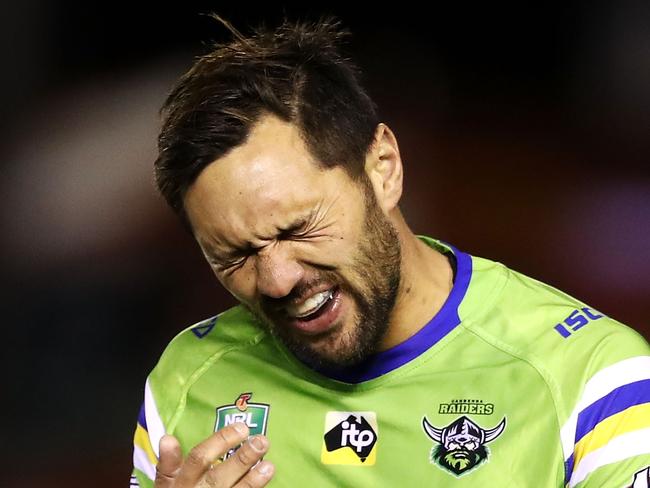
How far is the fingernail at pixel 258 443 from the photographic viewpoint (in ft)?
4.40

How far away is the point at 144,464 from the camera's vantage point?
1.73 meters

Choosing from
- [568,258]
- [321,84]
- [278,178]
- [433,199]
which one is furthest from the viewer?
[433,199]

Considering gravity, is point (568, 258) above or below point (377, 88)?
below

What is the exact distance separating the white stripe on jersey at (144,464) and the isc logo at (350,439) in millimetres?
283

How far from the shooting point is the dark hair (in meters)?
1.47

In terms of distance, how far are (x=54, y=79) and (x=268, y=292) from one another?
203 cm

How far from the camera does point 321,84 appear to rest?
158 centimetres

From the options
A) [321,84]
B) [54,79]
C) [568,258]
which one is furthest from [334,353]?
[54,79]

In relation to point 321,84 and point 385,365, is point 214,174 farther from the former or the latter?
point 385,365

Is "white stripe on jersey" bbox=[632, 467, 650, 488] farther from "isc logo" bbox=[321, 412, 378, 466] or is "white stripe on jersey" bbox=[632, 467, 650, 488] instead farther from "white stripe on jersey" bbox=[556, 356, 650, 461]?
"isc logo" bbox=[321, 412, 378, 466]

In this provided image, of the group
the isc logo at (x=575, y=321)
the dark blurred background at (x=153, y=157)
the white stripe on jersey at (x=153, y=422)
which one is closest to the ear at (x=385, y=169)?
the isc logo at (x=575, y=321)

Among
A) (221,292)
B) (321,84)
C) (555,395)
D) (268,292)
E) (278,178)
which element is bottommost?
(221,292)

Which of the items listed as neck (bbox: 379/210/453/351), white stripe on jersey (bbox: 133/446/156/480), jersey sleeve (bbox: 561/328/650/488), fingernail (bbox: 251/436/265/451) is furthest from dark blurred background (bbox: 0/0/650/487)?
fingernail (bbox: 251/436/265/451)

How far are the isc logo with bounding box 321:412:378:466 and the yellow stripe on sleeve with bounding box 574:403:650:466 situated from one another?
29 cm
